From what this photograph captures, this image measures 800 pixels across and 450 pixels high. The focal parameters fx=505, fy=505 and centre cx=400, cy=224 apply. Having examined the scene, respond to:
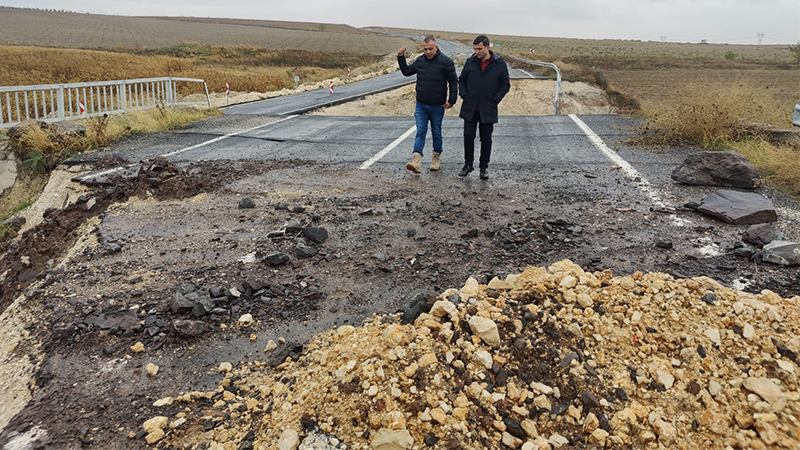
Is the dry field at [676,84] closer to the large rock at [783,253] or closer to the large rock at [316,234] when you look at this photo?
the large rock at [783,253]

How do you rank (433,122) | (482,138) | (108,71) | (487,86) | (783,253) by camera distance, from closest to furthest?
(783,253) → (487,86) → (482,138) → (433,122) → (108,71)

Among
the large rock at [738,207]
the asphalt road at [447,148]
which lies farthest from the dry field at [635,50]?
the large rock at [738,207]

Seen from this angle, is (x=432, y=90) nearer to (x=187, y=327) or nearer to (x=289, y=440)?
(x=187, y=327)

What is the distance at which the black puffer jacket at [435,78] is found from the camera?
25.0 ft

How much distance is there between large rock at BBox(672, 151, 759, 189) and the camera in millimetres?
6422

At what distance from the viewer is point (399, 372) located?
2.77m

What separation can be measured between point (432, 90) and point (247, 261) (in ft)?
13.9

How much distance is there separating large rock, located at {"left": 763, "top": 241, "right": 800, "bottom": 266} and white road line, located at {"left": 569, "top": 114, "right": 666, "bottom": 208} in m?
1.65

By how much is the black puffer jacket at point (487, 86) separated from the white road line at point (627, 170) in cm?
215

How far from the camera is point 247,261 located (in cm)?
476

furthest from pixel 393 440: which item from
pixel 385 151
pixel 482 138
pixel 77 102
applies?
pixel 77 102

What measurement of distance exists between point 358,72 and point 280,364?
35011 millimetres

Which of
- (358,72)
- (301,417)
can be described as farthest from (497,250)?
(358,72)

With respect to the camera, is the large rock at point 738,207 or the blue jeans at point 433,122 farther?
the blue jeans at point 433,122
